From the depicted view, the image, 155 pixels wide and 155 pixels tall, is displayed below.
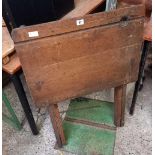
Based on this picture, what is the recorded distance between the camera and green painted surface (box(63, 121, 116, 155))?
1586mm

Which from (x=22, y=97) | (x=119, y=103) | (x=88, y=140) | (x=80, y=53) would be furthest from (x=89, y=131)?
(x=80, y=53)

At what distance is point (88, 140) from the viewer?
1.65 meters

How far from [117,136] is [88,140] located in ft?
0.71

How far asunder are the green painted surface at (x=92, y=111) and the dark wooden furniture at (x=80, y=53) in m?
0.52

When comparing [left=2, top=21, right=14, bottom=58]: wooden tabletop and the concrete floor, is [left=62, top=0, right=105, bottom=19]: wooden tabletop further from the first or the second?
the concrete floor

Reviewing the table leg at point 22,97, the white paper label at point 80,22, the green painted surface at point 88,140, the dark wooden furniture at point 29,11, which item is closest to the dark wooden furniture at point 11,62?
the table leg at point 22,97

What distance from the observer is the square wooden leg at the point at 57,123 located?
1359 millimetres

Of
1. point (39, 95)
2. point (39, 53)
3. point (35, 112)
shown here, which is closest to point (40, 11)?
point (39, 53)

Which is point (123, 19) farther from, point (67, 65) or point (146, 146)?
point (146, 146)

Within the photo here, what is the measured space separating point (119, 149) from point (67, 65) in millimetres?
786

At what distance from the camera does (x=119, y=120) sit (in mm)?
1656

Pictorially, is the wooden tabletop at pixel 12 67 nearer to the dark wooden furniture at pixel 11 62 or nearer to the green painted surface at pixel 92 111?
the dark wooden furniture at pixel 11 62

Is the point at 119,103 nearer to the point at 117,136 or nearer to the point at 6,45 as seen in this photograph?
the point at 117,136

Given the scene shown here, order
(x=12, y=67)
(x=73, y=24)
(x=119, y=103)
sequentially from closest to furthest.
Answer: (x=73, y=24)
(x=12, y=67)
(x=119, y=103)
